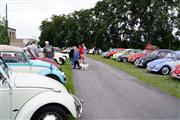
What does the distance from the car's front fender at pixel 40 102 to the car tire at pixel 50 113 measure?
4.6 inches

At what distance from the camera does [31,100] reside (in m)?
6.68

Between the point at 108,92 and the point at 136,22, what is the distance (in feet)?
167

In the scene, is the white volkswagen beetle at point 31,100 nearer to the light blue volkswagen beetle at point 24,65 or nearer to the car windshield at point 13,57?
the light blue volkswagen beetle at point 24,65

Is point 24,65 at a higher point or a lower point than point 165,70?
higher

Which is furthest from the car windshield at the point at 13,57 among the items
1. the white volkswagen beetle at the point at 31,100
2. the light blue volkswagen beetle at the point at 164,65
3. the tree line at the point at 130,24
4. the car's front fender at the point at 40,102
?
the tree line at the point at 130,24

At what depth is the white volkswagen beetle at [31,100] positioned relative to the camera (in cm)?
649

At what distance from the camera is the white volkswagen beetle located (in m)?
6.49

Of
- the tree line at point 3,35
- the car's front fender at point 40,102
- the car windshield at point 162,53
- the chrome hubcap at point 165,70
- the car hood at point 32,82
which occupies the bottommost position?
the chrome hubcap at point 165,70

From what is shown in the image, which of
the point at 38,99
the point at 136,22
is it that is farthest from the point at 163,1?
the point at 38,99

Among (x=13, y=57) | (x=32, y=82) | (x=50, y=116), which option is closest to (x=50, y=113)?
(x=50, y=116)

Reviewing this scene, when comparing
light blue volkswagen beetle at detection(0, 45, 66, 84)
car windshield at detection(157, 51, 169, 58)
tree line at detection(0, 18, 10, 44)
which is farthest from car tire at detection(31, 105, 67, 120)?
tree line at detection(0, 18, 10, 44)

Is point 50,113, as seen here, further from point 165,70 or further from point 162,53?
Answer: point 162,53

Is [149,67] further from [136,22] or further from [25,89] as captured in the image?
[136,22]

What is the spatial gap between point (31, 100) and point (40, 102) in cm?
18
